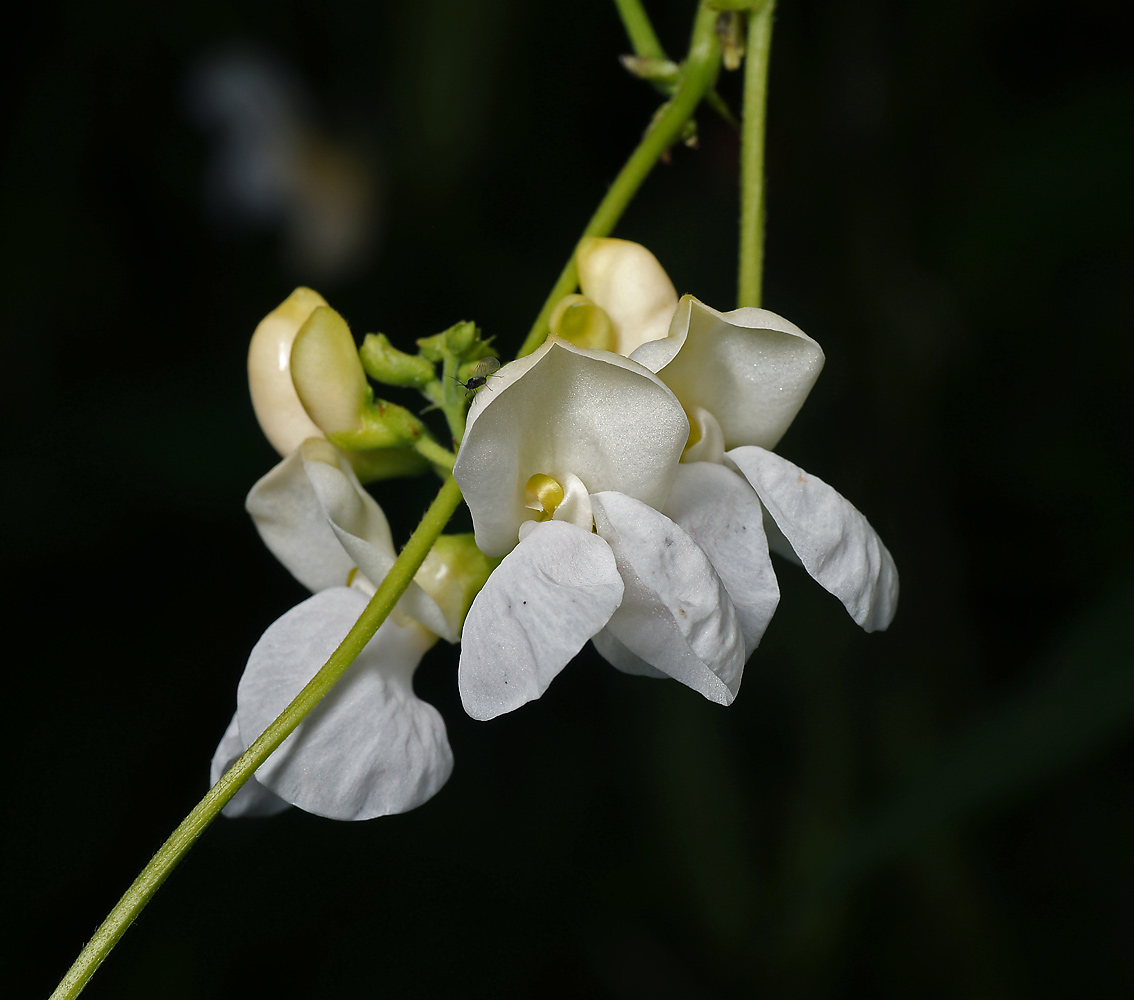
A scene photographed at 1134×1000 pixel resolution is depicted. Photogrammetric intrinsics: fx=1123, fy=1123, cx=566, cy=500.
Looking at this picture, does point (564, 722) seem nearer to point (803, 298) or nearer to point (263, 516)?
point (803, 298)

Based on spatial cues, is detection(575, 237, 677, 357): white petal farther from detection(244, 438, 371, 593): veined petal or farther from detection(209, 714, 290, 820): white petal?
detection(209, 714, 290, 820): white petal

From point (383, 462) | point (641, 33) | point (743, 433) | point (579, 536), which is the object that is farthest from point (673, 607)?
point (641, 33)

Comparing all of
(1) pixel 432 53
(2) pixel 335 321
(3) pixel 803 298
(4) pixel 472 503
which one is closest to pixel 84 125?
(1) pixel 432 53

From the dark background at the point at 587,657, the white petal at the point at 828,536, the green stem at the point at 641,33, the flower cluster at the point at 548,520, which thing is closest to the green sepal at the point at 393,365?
the flower cluster at the point at 548,520

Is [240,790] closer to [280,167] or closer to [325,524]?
[325,524]

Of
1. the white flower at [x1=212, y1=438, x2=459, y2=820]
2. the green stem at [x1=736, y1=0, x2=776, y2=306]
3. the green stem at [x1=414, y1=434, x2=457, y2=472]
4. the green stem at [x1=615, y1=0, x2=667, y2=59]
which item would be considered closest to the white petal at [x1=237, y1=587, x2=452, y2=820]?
the white flower at [x1=212, y1=438, x2=459, y2=820]

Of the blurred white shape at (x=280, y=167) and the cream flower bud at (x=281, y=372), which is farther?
the blurred white shape at (x=280, y=167)

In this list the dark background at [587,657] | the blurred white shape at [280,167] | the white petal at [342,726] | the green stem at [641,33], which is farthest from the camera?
the blurred white shape at [280,167]

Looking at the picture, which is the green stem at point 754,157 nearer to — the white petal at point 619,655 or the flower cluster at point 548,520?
the flower cluster at point 548,520
